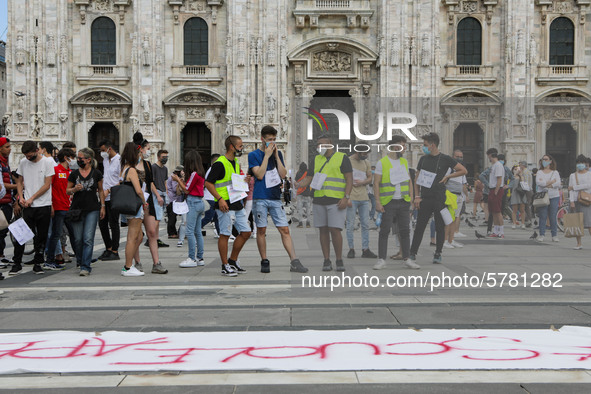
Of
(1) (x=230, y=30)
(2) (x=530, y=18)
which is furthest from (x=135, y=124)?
(2) (x=530, y=18)

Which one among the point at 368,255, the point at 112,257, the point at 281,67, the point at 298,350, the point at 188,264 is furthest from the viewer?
the point at 281,67

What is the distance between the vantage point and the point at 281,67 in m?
32.9

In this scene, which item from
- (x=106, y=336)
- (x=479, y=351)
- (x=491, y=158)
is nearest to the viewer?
(x=479, y=351)

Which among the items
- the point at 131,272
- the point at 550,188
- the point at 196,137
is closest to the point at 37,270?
the point at 131,272

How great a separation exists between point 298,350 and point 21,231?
5.89 m

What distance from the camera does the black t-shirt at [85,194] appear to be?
965cm

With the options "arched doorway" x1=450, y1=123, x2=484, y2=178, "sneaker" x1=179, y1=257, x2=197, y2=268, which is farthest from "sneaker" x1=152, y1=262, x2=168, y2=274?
"arched doorway" x1=450, y1=123, x2=484, y2=178

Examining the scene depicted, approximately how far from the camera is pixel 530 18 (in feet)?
109

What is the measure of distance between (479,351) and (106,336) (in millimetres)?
3032

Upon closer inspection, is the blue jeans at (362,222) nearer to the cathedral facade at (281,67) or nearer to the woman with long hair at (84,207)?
the woman with long hair at (84,207)

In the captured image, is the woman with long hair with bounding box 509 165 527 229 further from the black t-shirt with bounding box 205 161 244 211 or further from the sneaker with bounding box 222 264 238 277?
the sneaker with bounding box 222 264 238 277

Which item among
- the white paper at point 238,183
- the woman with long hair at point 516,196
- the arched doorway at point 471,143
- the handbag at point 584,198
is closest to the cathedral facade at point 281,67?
the arched doorway at point 471,143

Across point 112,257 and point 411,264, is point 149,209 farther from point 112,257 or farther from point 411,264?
point 411,264

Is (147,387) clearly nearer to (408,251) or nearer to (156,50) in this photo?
(408,251)
